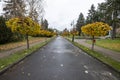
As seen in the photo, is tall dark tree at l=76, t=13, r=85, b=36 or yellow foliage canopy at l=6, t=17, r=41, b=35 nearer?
yellow foliage canopy at l=6, t=17, r=41, b=35

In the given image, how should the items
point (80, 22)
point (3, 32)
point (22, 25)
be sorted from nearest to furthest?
point (22, 25) < point (3, 32) < point (80, 22)

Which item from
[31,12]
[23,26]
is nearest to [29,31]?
[23,26]

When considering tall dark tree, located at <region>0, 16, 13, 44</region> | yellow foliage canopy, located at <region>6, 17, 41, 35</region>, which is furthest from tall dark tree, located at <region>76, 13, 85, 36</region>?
yellow foliage canopy, located at <region>6, 17, 41, 35</region>

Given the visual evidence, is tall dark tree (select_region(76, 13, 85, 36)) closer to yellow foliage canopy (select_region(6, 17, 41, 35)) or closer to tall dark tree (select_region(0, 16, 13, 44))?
tall dark tree (select_region(0, 16, 13, 44))

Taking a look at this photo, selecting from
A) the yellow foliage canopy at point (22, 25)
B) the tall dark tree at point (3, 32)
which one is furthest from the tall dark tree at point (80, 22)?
the yellow foliage canopy at point (22, 25)

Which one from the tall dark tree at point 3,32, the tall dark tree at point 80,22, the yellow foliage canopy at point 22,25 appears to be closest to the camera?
the yellow foliage canopy at point 22,25

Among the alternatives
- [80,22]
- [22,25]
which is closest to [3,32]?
[22,25]

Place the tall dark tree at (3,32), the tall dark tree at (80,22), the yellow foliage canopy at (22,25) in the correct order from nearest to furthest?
the yellow foliage canopy at (22,25), the tall dark tree at (3,32), the tall dark tree at (80,22)

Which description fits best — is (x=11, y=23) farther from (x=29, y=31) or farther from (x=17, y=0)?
(x=17, y=0)

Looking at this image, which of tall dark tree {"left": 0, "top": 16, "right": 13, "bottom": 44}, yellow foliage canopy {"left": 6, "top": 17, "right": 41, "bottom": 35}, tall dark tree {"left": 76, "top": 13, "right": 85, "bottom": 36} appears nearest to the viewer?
yellow foliage canopy {"left": 6, "top": 17, "right": 41, "bottom": 35}

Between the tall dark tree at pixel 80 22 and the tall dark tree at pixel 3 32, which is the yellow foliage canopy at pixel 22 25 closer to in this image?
the tall dark tree at pixel 3 32

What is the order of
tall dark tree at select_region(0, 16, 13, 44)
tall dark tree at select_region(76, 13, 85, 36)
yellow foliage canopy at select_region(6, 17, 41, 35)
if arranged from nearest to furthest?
yellow foliage canopy at select_region(6, 17, 41, 35) → tall dark tree at select_region(0, 16, 13, 44) → tall dark tree at select_region(76, 13, 85, 36)

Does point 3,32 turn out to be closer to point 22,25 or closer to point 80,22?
point 22,25

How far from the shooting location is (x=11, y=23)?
877 inches
